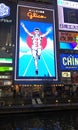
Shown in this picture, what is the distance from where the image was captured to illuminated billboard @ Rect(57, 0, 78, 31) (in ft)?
30.8

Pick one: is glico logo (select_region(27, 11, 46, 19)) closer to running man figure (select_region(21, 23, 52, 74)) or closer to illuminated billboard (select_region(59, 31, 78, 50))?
running man figure (select_region(21, 23, 52, 74))

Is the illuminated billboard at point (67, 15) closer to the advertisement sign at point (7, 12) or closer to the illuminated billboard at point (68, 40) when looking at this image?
the illuminated billboard at point (68, 40)

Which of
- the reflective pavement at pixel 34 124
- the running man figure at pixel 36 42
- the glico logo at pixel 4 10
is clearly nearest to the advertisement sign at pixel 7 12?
the glico logo at pixel 4 10

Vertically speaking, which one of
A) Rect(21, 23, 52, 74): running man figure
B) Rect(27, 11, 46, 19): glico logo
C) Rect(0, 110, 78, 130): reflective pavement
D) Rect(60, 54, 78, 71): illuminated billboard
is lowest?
Rect(0, 110, 78, 130): reflective pavement

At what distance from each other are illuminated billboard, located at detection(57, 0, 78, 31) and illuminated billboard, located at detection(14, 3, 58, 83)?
0.93 feet

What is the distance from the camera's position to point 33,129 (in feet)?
16.4

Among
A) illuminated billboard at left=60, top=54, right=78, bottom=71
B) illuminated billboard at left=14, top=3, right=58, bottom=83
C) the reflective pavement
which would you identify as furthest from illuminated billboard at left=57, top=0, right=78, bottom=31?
the reflective pavement

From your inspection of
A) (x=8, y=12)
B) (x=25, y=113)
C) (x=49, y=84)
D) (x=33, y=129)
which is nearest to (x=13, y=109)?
(x=25, y=113)

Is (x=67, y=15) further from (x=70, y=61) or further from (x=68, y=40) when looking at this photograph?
(x=70, y=61)

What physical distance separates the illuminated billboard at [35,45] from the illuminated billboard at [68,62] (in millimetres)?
266

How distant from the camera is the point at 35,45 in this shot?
29.2ft

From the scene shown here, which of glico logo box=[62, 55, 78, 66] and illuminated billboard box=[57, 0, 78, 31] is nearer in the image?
glico logo box=[62, 55, 78, 66]

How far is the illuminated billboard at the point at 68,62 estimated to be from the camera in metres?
8.99

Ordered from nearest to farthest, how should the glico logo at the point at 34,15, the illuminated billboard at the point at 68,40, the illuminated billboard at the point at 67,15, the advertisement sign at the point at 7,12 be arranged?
1. the advertisement sign at the point at 7,12
2. the glico logo at the point at 34,15
3. the illuminated billboard at the point at 68,40
4. the illuminated billboard at the point at 67,15
